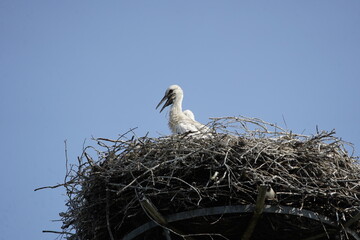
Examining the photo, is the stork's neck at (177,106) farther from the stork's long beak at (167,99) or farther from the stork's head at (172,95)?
the stork's long beak at (167,99)

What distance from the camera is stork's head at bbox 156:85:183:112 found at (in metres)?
7.95

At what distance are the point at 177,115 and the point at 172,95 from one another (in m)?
0.67

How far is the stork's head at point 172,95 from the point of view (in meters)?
7.95

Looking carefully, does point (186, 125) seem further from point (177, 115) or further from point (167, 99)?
point (167, 99)

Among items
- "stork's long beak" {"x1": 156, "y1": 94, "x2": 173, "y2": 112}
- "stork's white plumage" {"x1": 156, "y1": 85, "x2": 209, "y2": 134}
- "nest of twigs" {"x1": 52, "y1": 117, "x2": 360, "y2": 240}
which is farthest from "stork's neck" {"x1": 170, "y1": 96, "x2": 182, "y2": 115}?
"nest of twigs" {"x1": 52, "y1": 117, "x2": 360, "y2": 240}

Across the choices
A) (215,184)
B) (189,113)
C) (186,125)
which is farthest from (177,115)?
(215,184)

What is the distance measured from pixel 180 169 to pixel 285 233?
1.01 meters

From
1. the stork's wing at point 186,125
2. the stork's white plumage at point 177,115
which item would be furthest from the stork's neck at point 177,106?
the stork's wing at point 186,125

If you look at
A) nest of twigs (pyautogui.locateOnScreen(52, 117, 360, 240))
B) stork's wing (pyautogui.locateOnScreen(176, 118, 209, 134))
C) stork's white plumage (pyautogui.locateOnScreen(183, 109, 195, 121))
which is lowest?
nest of twigs (pyautogui.locateOnScreen(52, 117, 360, 240))

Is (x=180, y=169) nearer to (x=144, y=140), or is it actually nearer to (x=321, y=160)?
(x=144, y=140)

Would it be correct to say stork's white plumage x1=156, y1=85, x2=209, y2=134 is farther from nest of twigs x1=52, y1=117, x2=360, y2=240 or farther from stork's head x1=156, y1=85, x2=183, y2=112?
nest of twigs x1=52, y1=117, x2=360, y2=240

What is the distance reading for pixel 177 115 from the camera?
7406 mm

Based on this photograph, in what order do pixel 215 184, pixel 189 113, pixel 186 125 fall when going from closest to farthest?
1. pixel 215 184
2. pixel 186 125
3. pixel 189 113

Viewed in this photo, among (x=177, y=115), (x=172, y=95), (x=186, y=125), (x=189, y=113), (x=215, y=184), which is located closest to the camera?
(x=215, y=184)
